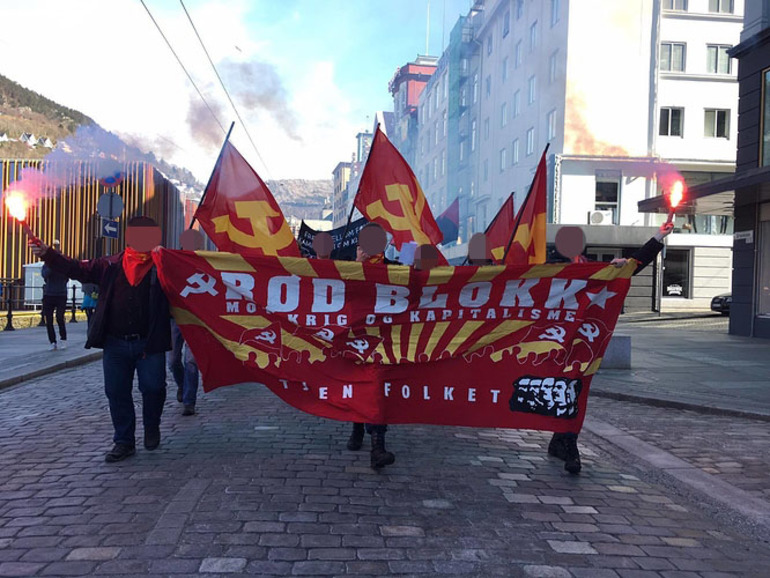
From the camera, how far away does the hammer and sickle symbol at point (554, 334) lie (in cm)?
465

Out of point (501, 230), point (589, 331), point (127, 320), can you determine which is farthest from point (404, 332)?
point (501, 230)

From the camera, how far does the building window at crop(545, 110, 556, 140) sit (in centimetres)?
2902

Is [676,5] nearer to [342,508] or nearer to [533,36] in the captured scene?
[533,36]

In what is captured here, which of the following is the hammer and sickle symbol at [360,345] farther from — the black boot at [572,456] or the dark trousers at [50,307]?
the dark trousers at [50,307]

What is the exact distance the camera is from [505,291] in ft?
15.7

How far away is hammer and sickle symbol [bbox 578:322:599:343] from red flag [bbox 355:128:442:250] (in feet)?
9.48

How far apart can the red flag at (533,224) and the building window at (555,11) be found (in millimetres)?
26170

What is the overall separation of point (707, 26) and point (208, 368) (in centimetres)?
3196

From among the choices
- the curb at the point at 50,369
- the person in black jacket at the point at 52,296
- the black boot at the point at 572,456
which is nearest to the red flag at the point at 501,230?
the black boot at the point at 572,456

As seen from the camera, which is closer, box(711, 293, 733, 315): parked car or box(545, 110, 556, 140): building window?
box(711, 293, 733, 315): parked car

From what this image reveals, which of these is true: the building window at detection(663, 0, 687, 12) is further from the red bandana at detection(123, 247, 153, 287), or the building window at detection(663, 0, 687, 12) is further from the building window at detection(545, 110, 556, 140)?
the red bandana at detection(123, 247, 153, 287)

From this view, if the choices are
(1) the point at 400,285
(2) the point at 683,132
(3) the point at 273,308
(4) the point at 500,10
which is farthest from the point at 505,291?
(4) the point at 500,10

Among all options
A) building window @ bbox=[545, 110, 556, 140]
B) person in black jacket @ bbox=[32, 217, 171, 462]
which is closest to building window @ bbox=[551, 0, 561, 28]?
building window @ bbox=[545, 110, 556, 140]

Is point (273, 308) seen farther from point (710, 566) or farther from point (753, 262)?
point (753, 262)
